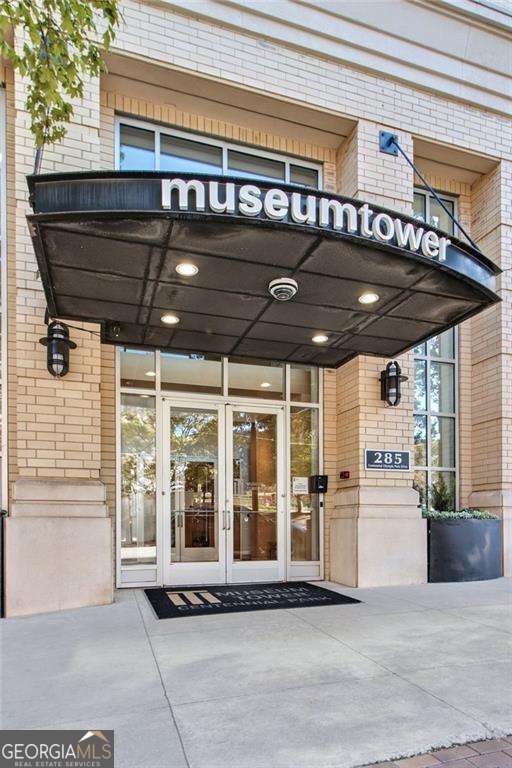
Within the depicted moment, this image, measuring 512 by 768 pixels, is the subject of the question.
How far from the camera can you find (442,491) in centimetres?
864

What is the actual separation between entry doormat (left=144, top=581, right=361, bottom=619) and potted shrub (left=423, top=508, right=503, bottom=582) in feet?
5.70

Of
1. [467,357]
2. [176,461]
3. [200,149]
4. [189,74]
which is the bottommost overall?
[176,461]

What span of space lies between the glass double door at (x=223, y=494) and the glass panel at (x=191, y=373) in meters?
0.26

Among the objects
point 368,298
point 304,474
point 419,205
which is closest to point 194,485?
point 304,474

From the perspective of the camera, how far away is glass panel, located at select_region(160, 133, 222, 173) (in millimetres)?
7742

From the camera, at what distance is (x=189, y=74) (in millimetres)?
7207

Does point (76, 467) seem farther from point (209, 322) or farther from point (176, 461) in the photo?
point (209, 322)

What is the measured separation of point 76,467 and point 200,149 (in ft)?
16.0

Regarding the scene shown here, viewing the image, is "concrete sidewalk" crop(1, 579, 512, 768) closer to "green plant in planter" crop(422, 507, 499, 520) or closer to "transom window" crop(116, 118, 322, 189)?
"green plant in planter" crop(422, 507, 499, 520)

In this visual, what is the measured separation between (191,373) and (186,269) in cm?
299

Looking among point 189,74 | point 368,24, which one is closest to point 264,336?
point 189,74

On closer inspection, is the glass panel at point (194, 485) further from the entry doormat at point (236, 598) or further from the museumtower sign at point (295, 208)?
the museumtower sign at point (295, 208)

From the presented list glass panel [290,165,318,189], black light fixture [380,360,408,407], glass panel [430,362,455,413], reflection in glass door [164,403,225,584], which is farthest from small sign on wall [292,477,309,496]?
glass panel [290,165,318,189]

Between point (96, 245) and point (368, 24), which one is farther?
point (368, 24)
